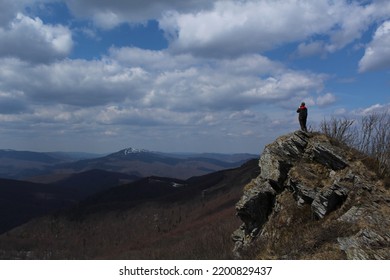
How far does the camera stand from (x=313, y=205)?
34.8m

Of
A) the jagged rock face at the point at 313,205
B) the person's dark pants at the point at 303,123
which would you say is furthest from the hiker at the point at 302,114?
the jagged rock face at the point at 313,205

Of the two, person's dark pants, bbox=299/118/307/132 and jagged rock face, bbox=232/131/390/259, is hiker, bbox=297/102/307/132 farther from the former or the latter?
jagged rock face, bbox=232/131/390/259

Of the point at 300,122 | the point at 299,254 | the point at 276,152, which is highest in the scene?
the point at 300,122

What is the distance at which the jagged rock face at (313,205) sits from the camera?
2662 centimetres

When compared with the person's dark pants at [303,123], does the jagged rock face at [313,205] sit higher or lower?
lower

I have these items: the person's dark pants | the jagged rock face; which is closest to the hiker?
the person's dark pants

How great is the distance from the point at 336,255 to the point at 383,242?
11.2 ft

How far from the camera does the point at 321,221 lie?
32969mm

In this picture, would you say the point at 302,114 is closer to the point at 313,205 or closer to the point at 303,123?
the point at 303,123

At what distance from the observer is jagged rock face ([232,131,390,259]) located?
2662cm

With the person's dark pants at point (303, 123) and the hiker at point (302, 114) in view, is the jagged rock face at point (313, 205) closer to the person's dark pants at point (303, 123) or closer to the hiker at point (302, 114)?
the person's dark pants at point (303, 123)
